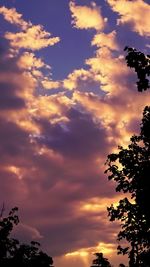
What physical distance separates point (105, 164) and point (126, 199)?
2357 mm

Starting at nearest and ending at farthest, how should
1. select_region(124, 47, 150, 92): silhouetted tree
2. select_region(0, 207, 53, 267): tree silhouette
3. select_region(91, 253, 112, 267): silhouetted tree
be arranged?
select_region(124, 47, 150, 92): silhouetted tree
select_region(0, 207, 53, 267): tree silhouette
select_region(91, 253, 112, 267): silhouetted tree

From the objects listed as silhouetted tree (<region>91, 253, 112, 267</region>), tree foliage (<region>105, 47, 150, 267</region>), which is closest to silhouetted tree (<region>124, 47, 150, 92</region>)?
tree foliage (<region>105, 47, 150, 267</region>)

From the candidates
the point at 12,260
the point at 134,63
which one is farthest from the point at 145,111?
the point at 12,260

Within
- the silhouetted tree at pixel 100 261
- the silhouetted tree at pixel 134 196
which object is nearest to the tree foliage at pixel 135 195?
the silhouetted tree at pixel 134 196

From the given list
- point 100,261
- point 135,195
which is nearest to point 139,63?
point 135,195

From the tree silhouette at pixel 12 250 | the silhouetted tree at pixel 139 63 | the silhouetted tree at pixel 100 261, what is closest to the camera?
the silhouetted tree at pixel 139 63

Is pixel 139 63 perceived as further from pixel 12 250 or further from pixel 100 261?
pixel 100 261

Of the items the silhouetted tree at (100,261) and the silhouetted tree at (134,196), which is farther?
the silhouetted tree at (100,261)

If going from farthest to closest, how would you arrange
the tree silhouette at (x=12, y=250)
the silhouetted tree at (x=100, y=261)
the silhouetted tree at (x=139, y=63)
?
1. the silhouetted tree at (x=100, y=261)
2. the tree silhouette at (x=12, y=250)
3. the silhouetted tree at (x=139, y=63)

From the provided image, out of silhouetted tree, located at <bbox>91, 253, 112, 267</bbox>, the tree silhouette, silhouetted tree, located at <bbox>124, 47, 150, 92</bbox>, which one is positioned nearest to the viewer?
silhouetted tree, located at <bbox>124, 47, 150, 92</bbox>

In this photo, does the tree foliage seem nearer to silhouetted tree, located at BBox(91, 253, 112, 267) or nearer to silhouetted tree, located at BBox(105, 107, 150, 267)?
silhouetted tree, located at BBox(105, 107, 150, 267)

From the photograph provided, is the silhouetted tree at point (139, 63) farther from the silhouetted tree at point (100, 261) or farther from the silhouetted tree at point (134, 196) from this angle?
the silhouetted tree at point (100, 261)

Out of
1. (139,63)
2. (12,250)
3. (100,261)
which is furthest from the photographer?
(100,261)

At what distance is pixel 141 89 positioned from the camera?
14.2 metres
